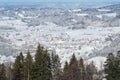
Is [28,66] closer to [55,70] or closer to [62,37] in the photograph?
[55,70]

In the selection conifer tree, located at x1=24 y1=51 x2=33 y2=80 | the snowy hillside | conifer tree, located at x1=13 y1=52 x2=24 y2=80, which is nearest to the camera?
conifer tree, located at x1=24 y1=51 x2=33 y2=80

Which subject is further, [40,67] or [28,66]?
[28,66]

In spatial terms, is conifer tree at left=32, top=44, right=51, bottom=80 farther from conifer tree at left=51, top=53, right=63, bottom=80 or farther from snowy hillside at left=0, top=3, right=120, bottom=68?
snowy hillside at left=0, top=3, right=120, bottom=68

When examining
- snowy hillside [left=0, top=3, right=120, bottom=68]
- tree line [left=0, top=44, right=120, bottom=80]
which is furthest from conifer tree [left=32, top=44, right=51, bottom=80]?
snowy hillside [left=0, top=3, right=120, bottom=68]

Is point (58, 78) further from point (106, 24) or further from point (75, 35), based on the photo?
point (106, 24)

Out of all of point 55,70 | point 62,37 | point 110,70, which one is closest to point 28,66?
point 55,70

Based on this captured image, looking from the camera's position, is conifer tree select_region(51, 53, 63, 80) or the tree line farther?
conifer tree select_region(51, 53, 63, 80)

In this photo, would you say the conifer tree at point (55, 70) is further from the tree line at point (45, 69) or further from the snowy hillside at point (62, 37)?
the snowy hillside at point (62, 37)

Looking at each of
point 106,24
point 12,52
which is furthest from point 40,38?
point 106,24

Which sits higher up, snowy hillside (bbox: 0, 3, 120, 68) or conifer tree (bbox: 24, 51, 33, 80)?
snowy hillside (bbox: 0, 3, 120, 68)

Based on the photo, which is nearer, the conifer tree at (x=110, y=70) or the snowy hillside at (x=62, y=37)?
the conifer tree at (x=110, y=70)

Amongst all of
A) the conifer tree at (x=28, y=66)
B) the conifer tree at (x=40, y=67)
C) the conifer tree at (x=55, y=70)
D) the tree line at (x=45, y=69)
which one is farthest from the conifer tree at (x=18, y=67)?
the conifer tree at (x=40, y=67)
